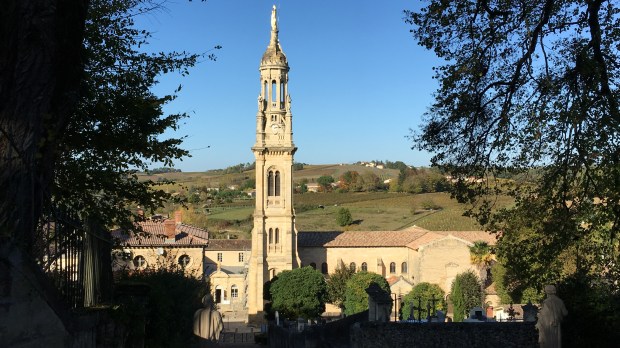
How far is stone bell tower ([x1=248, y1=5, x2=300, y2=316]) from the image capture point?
214 feet

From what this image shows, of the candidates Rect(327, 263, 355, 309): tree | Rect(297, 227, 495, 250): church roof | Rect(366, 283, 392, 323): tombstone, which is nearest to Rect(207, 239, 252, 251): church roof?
Rect(297, 227, 495, 250): church roof

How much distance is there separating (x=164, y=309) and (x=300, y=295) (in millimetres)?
42015

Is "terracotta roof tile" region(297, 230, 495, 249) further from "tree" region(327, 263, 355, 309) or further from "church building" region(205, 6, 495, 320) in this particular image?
"tree" region(327, 263, 355, 309)

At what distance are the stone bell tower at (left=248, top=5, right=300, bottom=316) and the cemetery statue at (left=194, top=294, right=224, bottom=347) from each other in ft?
177

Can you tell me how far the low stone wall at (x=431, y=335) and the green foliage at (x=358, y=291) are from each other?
115 ft

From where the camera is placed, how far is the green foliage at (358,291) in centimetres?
5700

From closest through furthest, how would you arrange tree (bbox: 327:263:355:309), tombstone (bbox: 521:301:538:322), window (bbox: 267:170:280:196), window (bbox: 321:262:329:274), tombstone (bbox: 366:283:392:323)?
tombstone (bbox: 521:301:538:322) < tombstone (bbox: 366:283:392:323) < tree (bbox: 327:263:355:309) < window (bbox: 267:170:280:196) < window (bbox: 321:262:329:274)

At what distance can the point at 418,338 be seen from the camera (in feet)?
70.8

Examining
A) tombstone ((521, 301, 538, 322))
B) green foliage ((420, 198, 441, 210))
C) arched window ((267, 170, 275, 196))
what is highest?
green foliage ((420, 198, 441, 210))

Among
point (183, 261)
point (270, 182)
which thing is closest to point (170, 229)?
point (270, 182)

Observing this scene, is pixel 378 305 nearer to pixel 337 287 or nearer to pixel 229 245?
pixel 337 287

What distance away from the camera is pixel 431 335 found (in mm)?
21516

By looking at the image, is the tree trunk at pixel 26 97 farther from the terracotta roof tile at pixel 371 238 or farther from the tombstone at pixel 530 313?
the terracotta roof tile at pixel 371 238

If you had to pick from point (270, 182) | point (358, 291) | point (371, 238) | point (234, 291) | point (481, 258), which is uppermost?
point (270, 182)
